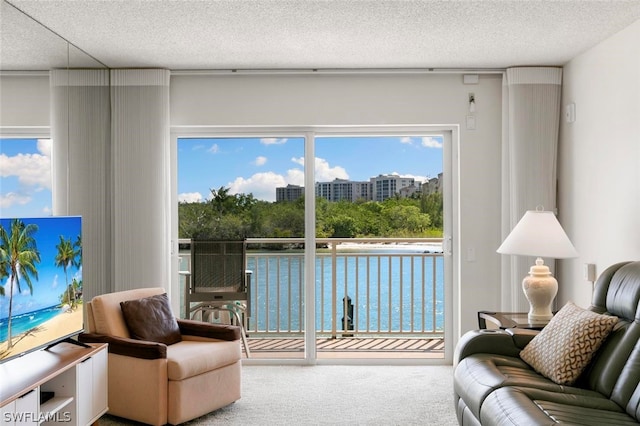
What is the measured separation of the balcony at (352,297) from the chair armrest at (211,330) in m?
1.02

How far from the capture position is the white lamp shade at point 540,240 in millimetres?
4070

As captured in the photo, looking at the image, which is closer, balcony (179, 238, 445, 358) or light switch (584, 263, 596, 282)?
light switch (584, 263, 596, 282)

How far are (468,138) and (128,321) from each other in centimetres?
307

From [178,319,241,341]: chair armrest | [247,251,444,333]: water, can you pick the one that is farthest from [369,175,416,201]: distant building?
[178,319,241,341]: chair armrest

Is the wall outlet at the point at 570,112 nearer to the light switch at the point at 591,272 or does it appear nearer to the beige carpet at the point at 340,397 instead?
the light switch at the point at 591,272

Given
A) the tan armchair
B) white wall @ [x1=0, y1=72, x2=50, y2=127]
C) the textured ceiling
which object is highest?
the textured ceiling

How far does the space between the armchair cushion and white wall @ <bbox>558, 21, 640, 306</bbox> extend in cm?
300

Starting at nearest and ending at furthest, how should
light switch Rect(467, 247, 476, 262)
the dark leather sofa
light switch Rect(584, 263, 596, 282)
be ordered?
the dark leather sofa, light switch Rect(584, 263, 596, 282), light switch Rect(467, 247, 476, 262)

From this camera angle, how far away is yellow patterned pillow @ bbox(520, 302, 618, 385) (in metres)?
3.21

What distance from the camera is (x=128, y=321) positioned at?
13.7 feet

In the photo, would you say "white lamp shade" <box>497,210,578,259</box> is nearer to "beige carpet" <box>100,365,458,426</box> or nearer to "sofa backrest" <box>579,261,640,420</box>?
"sofa backrest" <box>579,261,640,420</box>

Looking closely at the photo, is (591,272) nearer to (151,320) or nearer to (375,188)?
(375,188)

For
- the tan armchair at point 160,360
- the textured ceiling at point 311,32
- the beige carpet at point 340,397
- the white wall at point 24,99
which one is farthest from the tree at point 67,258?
the textured ceiling at point 311,32

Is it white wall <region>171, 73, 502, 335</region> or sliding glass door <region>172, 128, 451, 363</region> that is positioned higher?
Result: white wall <region>171, 73, 502, 335</region>
